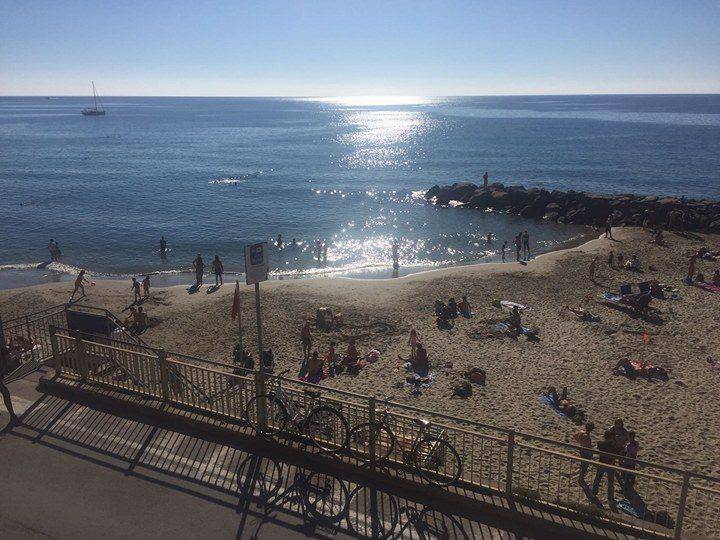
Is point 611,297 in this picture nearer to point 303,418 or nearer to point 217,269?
point 303,418

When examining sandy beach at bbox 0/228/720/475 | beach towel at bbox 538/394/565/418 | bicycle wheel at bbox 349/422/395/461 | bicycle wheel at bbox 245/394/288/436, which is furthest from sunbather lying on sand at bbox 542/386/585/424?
bicycle wheel at bbox 245/394/288/436

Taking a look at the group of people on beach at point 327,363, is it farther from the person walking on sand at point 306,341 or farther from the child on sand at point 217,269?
the child on sand at point 217,269

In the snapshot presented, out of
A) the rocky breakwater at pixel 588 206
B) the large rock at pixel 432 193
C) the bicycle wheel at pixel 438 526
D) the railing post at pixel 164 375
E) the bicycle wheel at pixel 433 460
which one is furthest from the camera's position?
the large rock at pixel 432 193

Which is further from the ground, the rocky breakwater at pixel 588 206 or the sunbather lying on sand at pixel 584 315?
the sunbather lying on sand at pixel 584 315

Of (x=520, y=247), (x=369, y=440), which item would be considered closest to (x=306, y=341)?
(x=369, y=440)

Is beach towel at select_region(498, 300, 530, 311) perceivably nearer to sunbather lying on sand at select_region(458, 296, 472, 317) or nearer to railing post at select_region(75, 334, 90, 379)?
sunbather lying on sand at select_region(458, 296, 472, 317)

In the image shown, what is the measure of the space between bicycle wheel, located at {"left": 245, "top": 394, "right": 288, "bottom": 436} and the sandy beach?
18.6ft

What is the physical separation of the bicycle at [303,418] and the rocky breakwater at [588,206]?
115ft

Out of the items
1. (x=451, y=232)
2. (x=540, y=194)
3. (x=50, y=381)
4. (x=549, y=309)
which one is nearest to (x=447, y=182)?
(x=540, y=194)

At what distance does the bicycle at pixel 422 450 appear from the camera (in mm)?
7863

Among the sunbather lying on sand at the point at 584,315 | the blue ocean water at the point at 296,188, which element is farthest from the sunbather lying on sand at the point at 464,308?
the blue ocean water at the point at 296,188

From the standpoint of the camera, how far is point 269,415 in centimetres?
902

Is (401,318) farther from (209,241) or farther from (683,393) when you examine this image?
(209,241)

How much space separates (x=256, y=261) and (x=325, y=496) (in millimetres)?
3672
